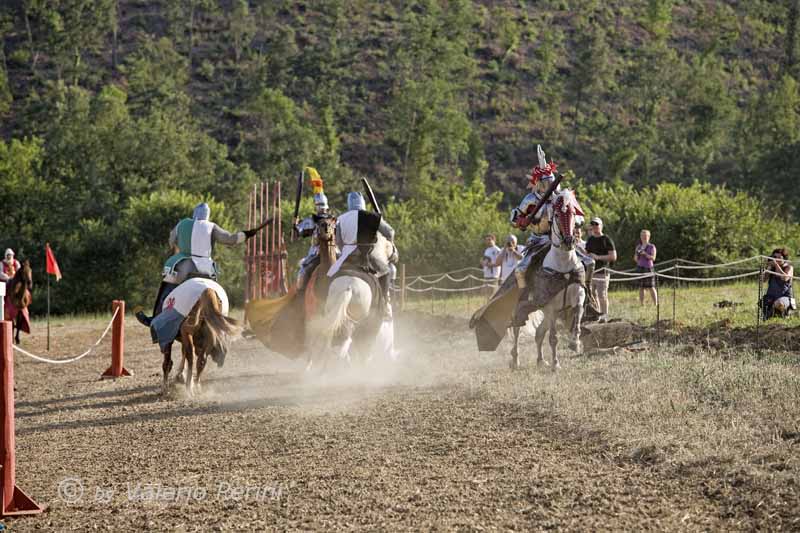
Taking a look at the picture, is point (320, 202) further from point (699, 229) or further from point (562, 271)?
point (699, 229)

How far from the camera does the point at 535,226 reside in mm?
13734

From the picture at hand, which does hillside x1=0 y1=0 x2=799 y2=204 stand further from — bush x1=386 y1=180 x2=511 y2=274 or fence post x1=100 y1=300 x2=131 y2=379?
fence post x1=100 y1=300 x2=131 y2=379

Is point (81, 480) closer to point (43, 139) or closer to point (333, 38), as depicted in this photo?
point (43, 139)

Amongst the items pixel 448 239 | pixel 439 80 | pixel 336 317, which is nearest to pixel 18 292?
pixel 336 317

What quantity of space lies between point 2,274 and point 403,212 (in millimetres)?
31261

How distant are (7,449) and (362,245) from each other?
247 inches

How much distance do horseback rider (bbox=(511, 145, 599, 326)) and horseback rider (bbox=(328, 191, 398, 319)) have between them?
5.86 ft

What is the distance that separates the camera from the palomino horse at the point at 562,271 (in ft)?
42.0

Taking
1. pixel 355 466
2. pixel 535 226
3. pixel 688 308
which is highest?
pixel 535 226

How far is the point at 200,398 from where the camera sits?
42.8 feet

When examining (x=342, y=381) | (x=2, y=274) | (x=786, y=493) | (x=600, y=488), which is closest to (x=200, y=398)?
(x=342, y=381)

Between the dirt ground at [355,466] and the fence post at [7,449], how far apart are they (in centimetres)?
16

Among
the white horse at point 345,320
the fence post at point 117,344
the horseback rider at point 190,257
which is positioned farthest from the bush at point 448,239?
the horseback rider at point 190,257

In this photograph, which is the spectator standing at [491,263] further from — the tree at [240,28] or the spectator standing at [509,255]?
the tree at [240,28]
